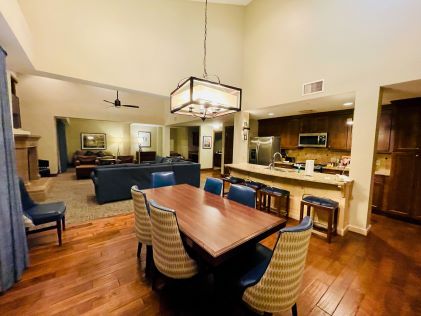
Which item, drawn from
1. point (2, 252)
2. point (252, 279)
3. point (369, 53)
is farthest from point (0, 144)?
point (369, 53)

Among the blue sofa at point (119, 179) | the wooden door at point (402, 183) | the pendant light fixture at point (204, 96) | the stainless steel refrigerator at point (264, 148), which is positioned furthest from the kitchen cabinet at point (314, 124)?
the blue sofa at point (119, 179)

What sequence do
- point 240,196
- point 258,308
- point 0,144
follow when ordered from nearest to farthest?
1. point 258,308
2. point 0,144
3. point 240,196

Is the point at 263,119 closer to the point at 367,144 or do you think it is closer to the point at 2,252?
the point at 367,144

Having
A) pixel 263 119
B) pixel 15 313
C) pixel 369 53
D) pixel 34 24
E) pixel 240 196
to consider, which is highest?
pixel 34 24

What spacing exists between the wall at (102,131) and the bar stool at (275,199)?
29.6 feet

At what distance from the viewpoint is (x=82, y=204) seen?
3.91 meters

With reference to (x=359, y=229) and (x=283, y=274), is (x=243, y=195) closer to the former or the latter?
(x=283, y=274)

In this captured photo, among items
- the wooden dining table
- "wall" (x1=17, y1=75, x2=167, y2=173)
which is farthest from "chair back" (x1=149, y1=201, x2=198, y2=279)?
"wall" (x1=17, y1=75, x2=167, y2=173)

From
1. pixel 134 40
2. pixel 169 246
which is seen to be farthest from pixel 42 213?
pixel 134 40

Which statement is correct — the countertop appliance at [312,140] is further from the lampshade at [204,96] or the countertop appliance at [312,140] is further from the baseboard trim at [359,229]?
the lampshade at [204,96]

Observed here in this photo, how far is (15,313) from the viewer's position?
145 centimetres

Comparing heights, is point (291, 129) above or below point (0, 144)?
above

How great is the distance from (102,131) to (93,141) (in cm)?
71

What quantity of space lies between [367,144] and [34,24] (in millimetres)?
5425
